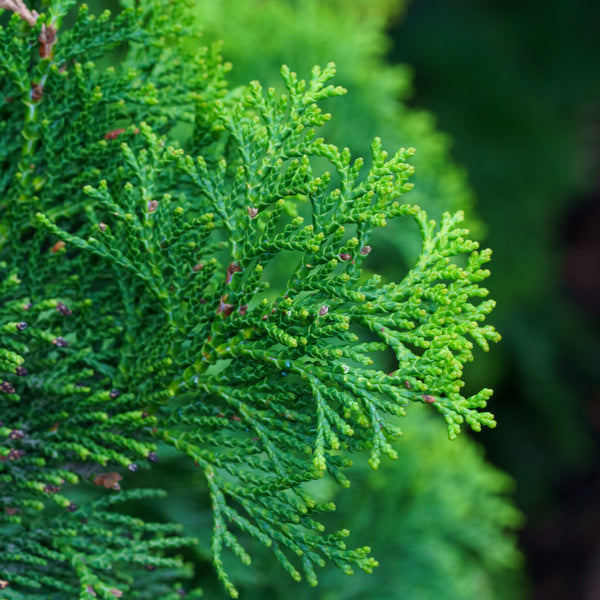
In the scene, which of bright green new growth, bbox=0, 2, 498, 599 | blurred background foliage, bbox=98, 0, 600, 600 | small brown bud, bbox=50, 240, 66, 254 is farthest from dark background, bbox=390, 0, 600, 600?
small brown bud, bbox=50, 240, 66, 254

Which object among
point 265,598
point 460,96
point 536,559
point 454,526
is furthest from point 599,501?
point 265,598

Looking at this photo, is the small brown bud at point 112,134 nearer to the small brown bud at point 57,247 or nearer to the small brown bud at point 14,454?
the small brown bud at point 57,247

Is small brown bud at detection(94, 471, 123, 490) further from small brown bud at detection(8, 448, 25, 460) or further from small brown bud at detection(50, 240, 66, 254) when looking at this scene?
small brown bud at detection(50, 240, 66, 254)

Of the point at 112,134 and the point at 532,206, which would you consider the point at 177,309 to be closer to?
the point at 112,134

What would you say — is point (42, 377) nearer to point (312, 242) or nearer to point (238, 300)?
point (238, 300)

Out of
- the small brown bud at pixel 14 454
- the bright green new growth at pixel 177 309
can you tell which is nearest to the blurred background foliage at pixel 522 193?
the bright green new growth at pixel 177 309
